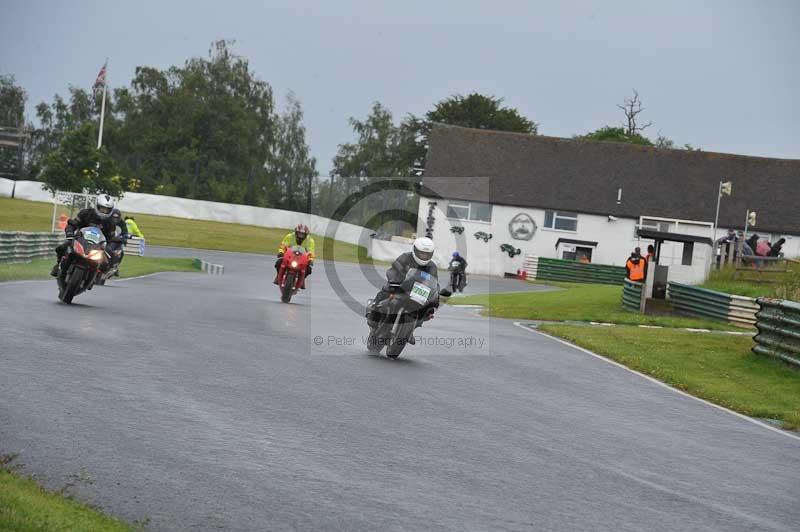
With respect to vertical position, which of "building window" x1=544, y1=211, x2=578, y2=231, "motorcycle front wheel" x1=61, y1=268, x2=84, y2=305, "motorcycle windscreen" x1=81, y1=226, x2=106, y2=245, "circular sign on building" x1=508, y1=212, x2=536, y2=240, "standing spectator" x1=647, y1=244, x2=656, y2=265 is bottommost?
"motorcycle front wheel" x1=61, y1=268, x2=84, y2=305

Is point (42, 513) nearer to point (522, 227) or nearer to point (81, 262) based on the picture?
point (81, 262)

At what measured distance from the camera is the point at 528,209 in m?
68.2

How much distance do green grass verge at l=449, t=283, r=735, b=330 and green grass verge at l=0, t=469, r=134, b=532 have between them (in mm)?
24371

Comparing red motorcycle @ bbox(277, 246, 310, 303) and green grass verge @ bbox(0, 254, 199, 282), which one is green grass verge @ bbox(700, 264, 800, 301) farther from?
green grass verge @ bbox(0, 254, 199, 282)

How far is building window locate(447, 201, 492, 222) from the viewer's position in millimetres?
68250

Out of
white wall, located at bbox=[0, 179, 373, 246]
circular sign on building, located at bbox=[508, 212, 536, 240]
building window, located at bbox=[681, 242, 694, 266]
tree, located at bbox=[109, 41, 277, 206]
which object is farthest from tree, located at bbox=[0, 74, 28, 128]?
building window, located at bbox=[681, 242, 694, 266]

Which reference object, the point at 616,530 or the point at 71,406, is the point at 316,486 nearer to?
the point at 616,530

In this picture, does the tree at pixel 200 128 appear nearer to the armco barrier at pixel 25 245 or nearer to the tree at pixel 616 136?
the tree at pixel 616 136

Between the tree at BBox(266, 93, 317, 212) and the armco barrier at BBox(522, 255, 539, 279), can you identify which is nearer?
the armco barrier at BBox(522, 255, 539, 279)

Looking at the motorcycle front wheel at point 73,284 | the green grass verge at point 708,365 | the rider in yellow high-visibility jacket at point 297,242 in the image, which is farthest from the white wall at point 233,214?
the motorcycle front wheel at point 73,284

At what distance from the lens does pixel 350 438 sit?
8781 millimetres

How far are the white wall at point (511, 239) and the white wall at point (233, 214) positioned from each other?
1059cm

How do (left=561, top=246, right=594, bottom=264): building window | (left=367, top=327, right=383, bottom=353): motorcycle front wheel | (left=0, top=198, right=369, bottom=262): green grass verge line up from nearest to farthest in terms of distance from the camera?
(left=367, top=327, right=383, bottom=353): motorcycle front wheel → (left=0, top=198, right=369, bottom=262): green grass verge → (left=561, top=246, right=594, bottom=264): building window

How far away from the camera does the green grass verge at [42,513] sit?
5410mm
